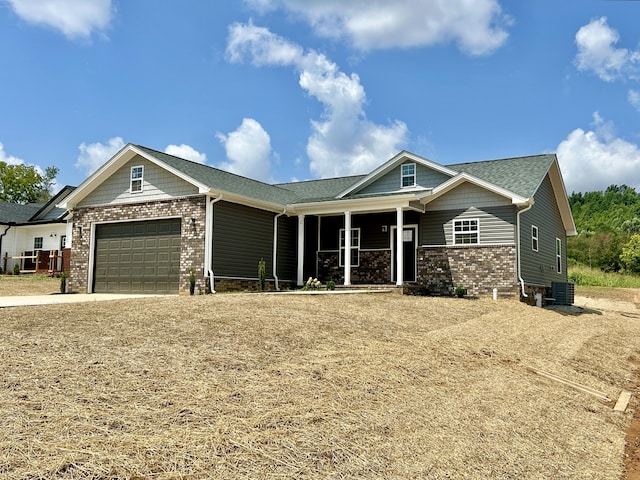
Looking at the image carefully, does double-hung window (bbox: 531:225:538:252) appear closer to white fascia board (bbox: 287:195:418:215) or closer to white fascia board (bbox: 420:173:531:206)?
white fascia board (bbox: 420:173:531:206)

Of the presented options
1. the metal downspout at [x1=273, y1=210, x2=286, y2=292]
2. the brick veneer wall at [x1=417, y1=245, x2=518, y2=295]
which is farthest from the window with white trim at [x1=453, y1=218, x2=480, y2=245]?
the metal downspout at [x1=273, y1=210, x2=286, y2=292]

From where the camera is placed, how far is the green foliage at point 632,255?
3947 cm

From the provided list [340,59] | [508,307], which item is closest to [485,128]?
[340,59]

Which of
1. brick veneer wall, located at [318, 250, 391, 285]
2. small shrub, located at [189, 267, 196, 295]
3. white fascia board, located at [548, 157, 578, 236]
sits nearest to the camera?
small shrub, located at [189, 267, 196, 295]

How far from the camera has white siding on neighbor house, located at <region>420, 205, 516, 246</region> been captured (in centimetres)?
1706

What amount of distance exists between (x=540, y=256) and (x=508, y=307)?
16.8 ft

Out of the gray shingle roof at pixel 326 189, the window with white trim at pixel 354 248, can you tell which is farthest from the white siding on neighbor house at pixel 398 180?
the window with white trim at pixel 354 248

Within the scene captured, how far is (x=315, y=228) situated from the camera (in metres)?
20.8

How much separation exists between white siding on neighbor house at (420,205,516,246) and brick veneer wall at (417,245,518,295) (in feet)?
0.84

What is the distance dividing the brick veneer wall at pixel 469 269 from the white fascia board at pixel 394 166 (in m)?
2.83

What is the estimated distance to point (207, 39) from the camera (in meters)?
15.7

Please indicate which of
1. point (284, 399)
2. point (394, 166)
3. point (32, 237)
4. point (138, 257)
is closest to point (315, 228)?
point (394, 166)

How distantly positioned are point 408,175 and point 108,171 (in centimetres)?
1045

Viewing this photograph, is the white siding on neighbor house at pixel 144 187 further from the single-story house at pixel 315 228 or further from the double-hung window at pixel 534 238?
the double-hung window at pixel 534 238
